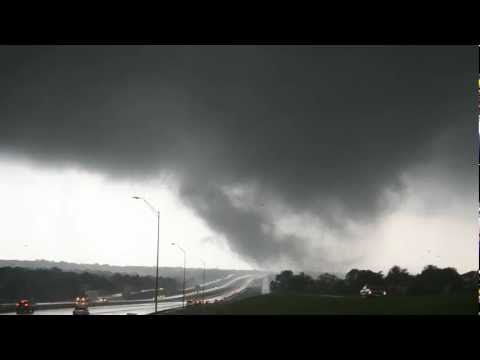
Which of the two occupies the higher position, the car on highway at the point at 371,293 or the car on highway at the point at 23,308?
the car on highway at the point at 371,293

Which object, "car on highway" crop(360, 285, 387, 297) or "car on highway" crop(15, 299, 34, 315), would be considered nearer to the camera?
"car on highway" crop(15, 299, 34, 315)

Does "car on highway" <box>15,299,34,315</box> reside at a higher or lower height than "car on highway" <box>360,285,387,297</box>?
lower

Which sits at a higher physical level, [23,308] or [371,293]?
[371,293]

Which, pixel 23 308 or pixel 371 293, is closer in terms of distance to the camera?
pixel 23 308

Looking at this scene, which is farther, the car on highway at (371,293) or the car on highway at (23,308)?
the car on highway at (371,293)
